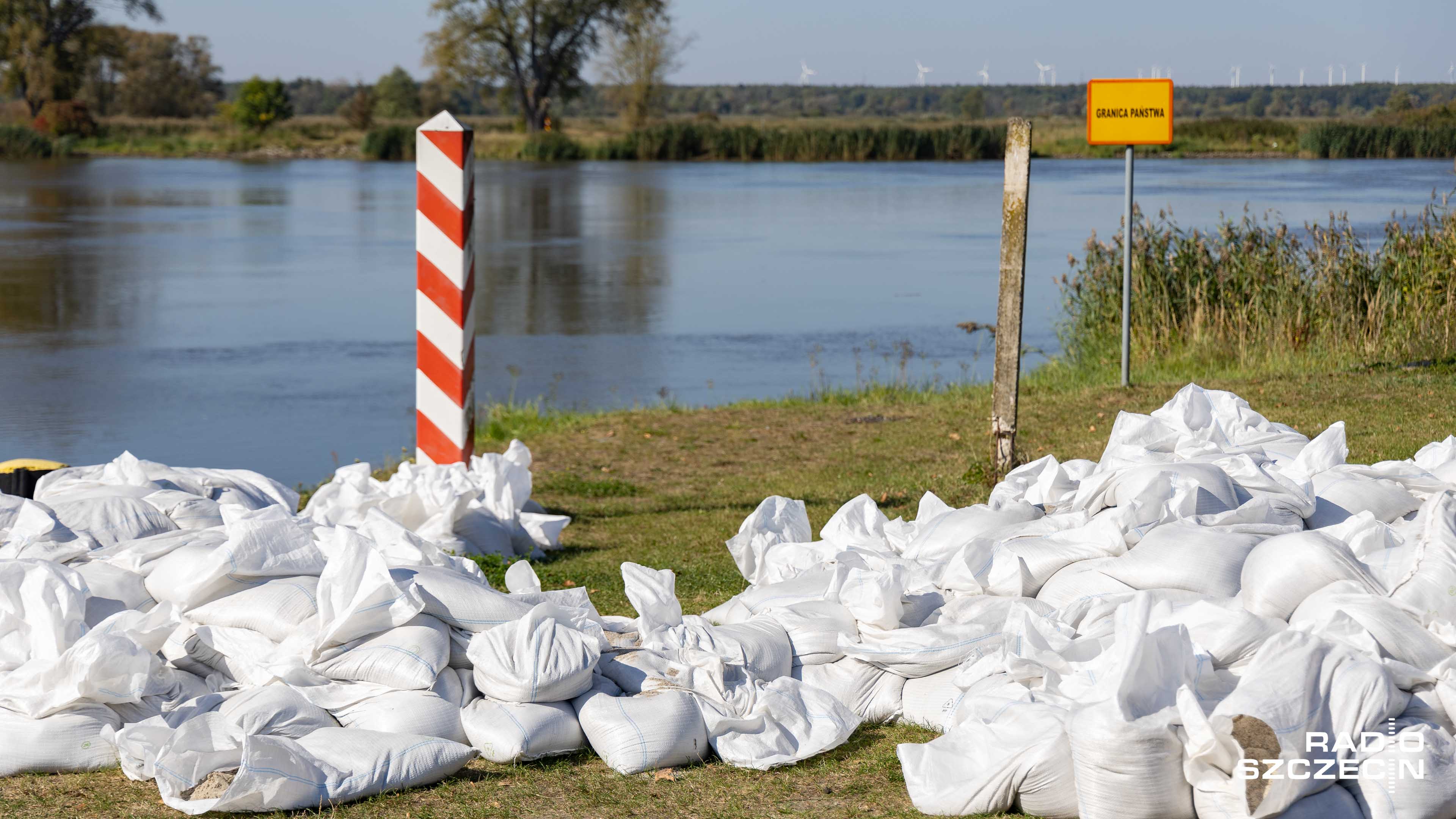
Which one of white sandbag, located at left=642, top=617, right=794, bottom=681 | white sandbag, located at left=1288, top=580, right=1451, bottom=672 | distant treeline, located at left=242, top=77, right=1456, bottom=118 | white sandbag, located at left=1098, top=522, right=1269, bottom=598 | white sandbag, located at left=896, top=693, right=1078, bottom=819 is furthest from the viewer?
distant treeline, located at left=242, top=77, right=1456, bottom=118

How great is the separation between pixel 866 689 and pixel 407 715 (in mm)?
1253

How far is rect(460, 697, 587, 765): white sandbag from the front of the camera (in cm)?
344

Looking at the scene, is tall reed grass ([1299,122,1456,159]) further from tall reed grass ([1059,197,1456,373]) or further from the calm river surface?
tall reed grass ([1059,197,1456,373])

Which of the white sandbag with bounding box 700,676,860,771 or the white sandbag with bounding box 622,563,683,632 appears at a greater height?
the white sandbag with bounding box 622,563,683,632

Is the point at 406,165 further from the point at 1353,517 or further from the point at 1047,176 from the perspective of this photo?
the point at 1353,517

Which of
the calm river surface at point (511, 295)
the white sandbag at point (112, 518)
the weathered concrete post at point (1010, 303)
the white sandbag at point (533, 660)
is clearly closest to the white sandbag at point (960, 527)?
the white sandbag at point (533, 660)

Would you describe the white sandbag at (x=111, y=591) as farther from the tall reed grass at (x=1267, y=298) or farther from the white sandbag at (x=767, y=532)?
the tall reed grass at (x=1267, y=298)

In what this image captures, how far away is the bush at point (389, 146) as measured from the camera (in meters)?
55.0

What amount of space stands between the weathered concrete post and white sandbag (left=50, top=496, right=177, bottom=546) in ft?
13.0

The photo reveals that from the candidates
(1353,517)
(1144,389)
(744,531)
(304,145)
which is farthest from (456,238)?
(304,145)

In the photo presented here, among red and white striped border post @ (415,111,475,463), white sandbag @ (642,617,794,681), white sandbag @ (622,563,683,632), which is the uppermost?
red and white striped border post @ (415,111,475,463)

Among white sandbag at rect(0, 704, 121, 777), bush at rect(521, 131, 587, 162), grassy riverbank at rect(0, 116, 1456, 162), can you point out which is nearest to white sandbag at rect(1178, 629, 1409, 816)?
white sandbag at rect(0, 704, 121, 777)

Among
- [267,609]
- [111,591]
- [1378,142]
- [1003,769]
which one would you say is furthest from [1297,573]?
[1378,142]

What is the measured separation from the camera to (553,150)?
180ft
